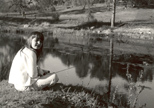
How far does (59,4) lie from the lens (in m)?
46.4

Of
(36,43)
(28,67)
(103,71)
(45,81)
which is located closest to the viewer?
(28,67)

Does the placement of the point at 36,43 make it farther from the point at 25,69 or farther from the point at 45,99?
the point at 45,99

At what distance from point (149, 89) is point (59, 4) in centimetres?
4051

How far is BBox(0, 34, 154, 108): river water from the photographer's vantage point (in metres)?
7.54

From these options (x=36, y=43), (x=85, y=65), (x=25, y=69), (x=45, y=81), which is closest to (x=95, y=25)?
(x=85, y=65)

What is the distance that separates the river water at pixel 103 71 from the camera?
754 cm

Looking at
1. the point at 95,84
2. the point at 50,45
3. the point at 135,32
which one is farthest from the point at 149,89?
the point at 135,32

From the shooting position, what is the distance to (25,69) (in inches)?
201

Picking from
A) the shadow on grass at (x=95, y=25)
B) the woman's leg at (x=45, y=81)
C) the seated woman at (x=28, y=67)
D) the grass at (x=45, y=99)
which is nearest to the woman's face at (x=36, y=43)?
the seated woman at (x=28, y=67)

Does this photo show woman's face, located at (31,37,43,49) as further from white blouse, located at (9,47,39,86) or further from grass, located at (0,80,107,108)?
grass, located at (0,80,107,108)

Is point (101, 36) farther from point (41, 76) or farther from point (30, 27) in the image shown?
point (41, 76)

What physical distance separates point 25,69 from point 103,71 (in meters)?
5.66

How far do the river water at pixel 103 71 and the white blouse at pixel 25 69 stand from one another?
46.1 inches

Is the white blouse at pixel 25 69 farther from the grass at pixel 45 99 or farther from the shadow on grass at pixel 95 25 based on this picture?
the shadow on grass at pixel 95 25
